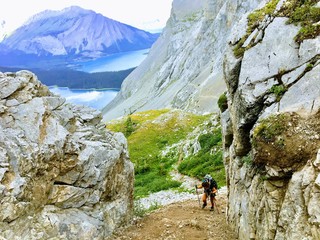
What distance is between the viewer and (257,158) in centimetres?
1352

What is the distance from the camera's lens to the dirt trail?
20016 mm

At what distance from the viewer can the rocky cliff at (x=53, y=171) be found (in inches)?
643

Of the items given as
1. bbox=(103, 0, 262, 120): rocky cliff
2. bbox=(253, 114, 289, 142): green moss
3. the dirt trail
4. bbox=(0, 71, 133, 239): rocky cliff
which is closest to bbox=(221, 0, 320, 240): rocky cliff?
bbox=(253, 114, 289, 142): green moss

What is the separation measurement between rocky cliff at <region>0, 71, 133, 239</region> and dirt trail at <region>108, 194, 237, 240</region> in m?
1.06

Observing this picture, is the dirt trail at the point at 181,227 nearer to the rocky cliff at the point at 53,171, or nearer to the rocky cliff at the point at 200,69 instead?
the rocky cliff at the point at 53,171

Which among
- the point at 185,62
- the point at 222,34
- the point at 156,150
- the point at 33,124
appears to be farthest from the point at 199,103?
the point at 33,124

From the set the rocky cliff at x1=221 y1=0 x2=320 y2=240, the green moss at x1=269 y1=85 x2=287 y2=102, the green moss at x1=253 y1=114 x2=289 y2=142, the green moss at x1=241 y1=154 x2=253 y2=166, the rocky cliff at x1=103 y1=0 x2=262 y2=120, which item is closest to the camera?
the rocky cliff at x1=221 y1=0 x2=320 y2=240

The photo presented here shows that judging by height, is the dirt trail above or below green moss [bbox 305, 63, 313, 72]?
below

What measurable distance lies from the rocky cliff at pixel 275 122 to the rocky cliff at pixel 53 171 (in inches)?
278

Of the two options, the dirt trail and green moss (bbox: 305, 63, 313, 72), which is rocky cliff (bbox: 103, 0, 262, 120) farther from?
green moss (bbox: 305, 63, 313, 72)

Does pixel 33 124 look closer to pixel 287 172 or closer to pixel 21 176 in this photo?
pixel 21 176

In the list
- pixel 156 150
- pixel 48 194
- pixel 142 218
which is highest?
pixel 48 194

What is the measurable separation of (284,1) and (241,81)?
14.5 ft

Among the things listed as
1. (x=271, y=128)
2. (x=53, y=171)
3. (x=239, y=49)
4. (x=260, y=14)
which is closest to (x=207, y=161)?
(x=53, y=171)
